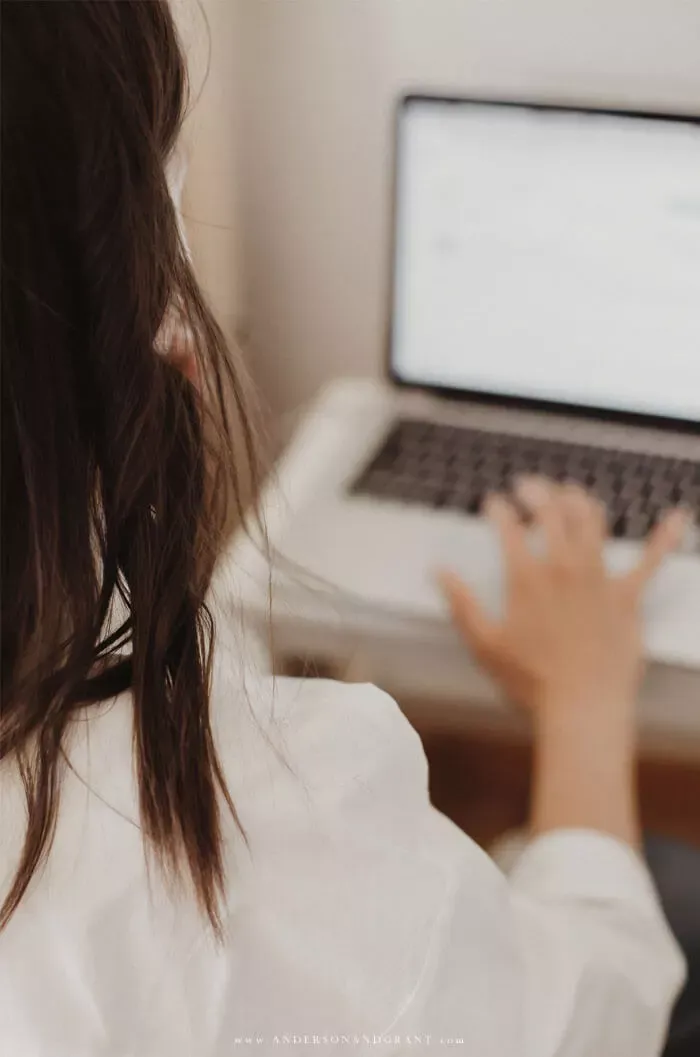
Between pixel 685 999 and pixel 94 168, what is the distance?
554mm

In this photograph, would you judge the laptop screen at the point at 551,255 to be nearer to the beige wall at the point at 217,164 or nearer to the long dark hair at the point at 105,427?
the beige wall at the point at 217,164

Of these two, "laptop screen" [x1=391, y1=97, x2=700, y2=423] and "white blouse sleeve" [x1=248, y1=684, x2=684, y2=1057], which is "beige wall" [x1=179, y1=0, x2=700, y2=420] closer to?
"laptop screen" [x1=391, y1=97, x2=700, y2=423]

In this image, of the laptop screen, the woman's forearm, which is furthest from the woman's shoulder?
the laptop screen

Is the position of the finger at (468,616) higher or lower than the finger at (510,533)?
lower

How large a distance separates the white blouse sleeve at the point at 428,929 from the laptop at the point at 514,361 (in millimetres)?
222

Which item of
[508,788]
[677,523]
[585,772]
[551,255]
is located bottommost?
[508,788]

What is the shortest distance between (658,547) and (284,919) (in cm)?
40

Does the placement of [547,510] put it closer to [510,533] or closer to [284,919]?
[510,533]

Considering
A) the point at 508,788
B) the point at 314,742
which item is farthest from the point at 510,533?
the point at 508,788

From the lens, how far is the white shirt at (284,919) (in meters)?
0.32

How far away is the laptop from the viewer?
67cm

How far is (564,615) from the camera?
65 centimetres

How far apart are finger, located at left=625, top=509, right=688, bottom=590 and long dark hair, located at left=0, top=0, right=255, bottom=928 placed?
1.14 ft

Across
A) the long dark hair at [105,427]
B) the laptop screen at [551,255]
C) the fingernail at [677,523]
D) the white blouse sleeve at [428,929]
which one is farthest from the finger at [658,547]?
the long dark hair at [105,427]
